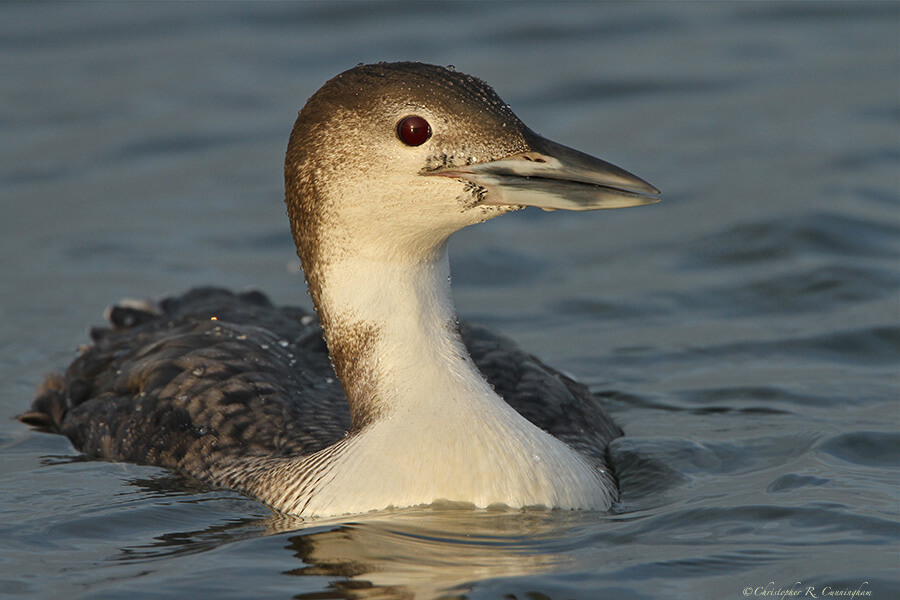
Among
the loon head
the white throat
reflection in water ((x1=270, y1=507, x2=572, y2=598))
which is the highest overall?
the loon head

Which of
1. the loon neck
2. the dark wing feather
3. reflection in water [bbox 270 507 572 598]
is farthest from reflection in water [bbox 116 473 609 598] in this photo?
the dark wing feather

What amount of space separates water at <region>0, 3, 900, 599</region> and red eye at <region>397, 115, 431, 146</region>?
137cm

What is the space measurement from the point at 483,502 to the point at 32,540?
5.80ft

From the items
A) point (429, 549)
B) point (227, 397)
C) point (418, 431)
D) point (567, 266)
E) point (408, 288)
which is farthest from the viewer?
point (567, 266)

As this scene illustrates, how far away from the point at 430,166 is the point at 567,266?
4.95m

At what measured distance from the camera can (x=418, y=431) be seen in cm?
532

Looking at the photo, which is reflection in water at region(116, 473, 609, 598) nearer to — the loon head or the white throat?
the white throat

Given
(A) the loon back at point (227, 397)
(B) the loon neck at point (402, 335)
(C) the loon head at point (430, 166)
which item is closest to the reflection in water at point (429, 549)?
(B) the loon neck at point (402, 335)

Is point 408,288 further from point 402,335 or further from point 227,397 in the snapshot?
point 227,397

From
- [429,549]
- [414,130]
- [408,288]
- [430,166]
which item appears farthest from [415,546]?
[414,130]

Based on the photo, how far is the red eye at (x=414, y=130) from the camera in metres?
5.35

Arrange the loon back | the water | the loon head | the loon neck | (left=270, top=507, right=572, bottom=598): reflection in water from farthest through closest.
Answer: the loon back
the loon neck
the loon head
the water
(left=270, top=507, right=572, bottom=598): reflection in water

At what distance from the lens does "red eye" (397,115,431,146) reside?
5352 mm

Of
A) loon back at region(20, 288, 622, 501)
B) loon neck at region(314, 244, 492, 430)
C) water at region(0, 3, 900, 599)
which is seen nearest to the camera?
water at region(0, 3, 900, 599)
